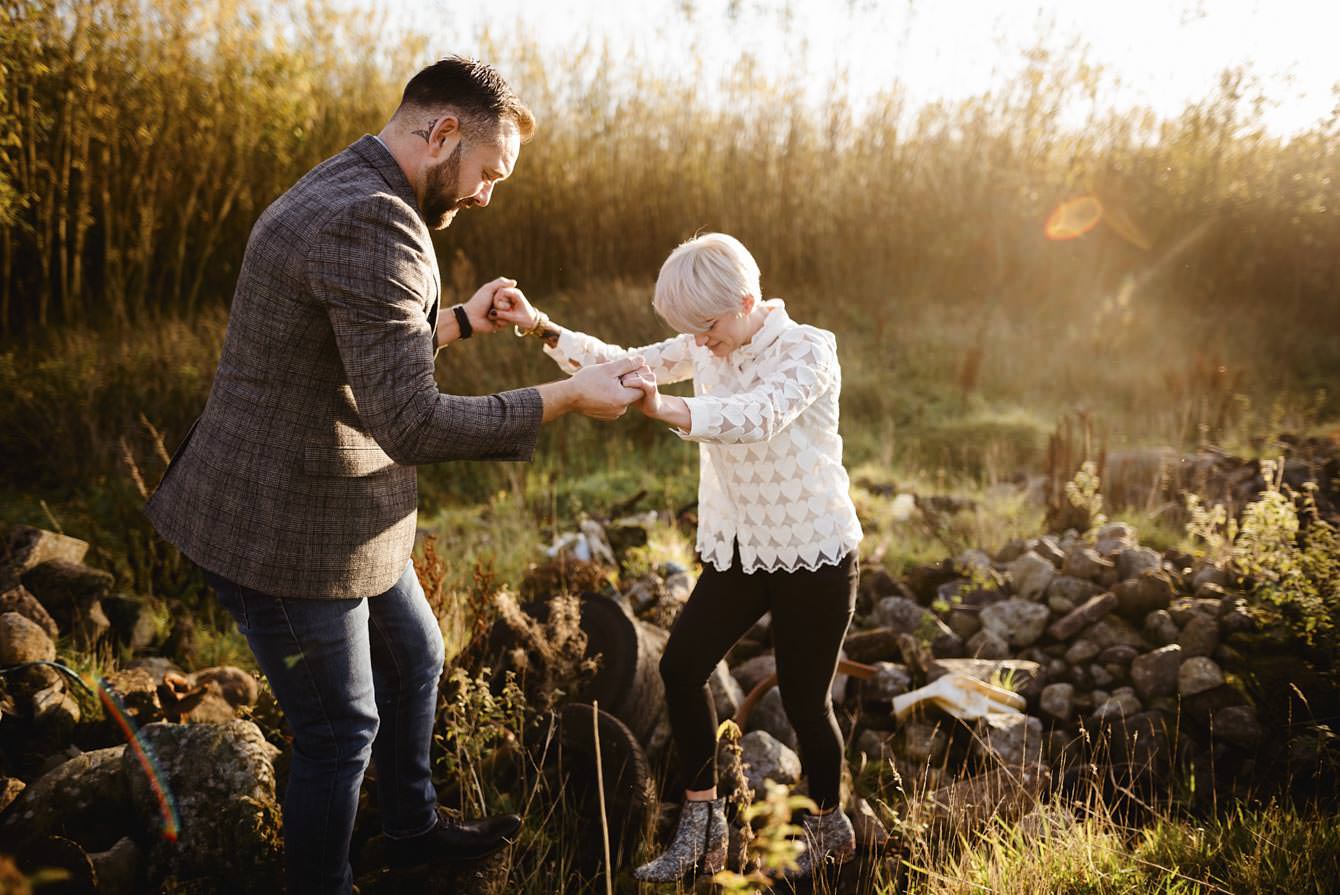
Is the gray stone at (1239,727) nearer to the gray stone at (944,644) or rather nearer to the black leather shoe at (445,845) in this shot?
the gray stone at (944,644)

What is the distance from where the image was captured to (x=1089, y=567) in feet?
14.7

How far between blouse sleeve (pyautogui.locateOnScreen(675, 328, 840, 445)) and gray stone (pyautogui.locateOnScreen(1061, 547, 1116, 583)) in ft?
8.98

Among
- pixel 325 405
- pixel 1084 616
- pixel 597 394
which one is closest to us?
pixel 325 405

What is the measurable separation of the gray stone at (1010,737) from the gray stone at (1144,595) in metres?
1.01

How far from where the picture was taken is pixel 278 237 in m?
1.72

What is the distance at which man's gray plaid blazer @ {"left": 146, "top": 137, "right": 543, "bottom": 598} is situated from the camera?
1695 mm

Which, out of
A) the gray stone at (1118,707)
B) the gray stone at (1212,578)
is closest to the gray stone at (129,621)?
the gray stone at (1118,707)

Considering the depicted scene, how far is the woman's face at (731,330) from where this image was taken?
2.42 meters

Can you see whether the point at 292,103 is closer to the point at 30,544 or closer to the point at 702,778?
the point at 30,544

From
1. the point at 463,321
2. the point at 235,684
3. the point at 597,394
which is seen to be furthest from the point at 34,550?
the point at 597,394

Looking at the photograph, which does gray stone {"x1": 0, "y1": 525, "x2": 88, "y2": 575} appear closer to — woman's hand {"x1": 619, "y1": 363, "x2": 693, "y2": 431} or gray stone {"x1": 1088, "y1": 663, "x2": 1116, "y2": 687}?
woman's hand {"x1": 619, "y1": 363, "x2": 693, "y2": 431}

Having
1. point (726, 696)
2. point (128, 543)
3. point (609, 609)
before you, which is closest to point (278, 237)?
point (609, 609)

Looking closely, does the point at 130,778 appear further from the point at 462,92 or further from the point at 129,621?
the point at 462,92

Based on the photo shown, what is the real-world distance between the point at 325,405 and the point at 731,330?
3.68 ft
